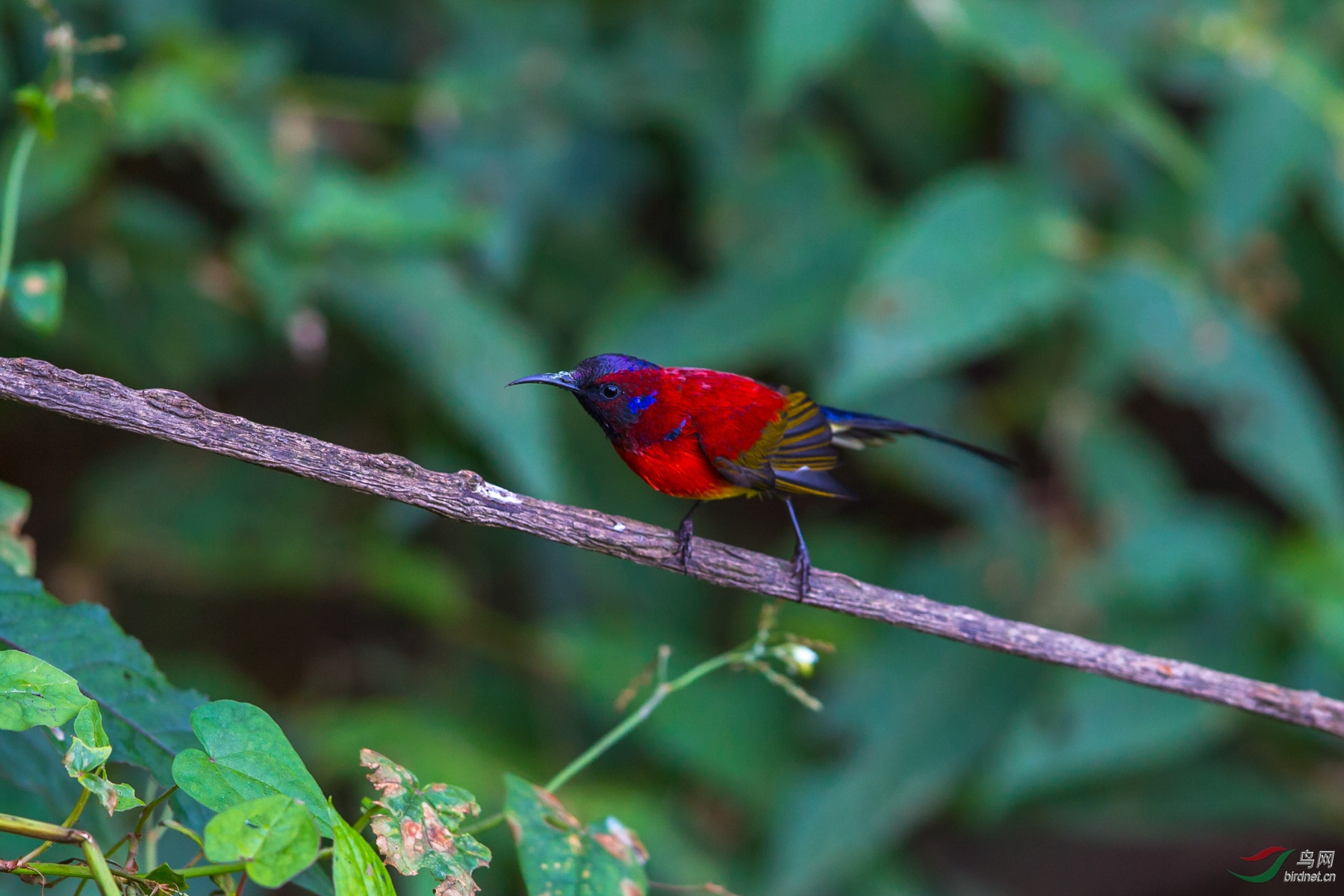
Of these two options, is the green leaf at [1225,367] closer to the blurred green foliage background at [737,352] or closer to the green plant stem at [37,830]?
the blurred green foliage background at [737,352]

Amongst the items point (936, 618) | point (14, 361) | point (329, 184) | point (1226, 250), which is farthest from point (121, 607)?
point (1226, 250)

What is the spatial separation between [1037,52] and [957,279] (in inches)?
28.4

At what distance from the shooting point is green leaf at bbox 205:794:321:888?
987 mm

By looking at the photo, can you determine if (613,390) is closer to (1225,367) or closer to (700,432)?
(700,432)

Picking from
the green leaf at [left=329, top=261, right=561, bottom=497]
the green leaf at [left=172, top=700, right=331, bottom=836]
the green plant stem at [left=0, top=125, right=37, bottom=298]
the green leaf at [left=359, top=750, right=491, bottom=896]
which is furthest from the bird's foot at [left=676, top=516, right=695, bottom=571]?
the green leaf at [left=329, top=261, right=561, bottom=497]

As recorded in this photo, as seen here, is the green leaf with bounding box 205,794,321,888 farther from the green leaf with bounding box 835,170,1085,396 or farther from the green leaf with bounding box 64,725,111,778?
the green leaf with bounding box 835,170,1085,396

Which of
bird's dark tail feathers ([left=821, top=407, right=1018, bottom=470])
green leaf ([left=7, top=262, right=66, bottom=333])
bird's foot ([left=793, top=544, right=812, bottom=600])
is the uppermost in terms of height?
bird's dark tail feathers ([left=821, top=407, right=1018, bottom=470])

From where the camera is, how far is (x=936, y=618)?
1.58 metres

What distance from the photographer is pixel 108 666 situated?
137 centimetres

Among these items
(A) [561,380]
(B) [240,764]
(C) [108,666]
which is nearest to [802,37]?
(A) [561,380]

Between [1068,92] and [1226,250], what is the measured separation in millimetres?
782

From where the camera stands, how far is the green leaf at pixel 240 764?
1.11 m

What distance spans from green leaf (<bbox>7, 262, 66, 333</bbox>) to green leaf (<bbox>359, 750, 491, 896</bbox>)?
87cm

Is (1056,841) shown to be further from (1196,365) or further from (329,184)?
(329,184)
